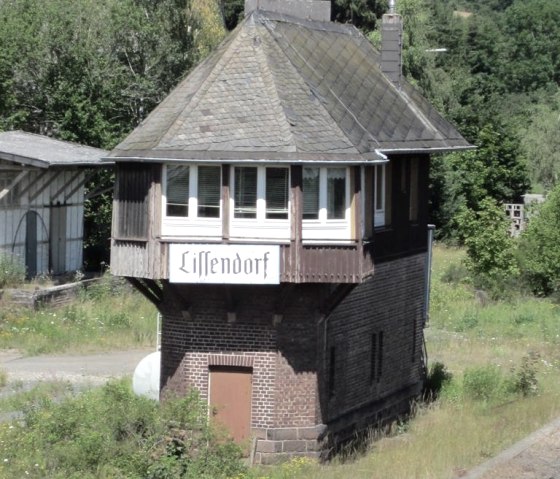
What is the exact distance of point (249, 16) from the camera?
24.8 metres

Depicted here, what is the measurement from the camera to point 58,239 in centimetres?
4088

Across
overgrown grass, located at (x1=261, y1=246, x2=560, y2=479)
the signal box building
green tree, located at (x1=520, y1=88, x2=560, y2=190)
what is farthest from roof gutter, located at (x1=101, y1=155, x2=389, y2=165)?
green tree, located at (x1=520, y1=88, x2=560, y2=190)

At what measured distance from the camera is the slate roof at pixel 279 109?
2172 cm

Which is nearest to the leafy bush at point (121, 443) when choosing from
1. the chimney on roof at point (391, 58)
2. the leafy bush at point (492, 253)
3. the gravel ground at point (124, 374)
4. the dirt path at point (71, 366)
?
the gravel ground at point (124, 374)

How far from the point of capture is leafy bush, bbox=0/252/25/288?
36156 millimetres

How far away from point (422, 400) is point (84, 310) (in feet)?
34.8

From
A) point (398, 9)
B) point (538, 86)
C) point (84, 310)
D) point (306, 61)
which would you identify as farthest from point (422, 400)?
point (538, 86)

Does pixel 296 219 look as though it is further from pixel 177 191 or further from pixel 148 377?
pixel 148 377

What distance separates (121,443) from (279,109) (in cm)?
598

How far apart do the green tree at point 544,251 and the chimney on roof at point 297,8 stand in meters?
19.1

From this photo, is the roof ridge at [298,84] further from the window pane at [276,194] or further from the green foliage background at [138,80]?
the green foliage background at [138,80]

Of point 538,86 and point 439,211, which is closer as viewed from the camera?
point 439,211

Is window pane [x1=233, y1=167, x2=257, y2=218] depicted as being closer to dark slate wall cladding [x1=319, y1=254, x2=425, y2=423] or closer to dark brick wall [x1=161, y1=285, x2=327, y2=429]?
dark brick wall [x1=161, y1=285, x2=327, y2=429]

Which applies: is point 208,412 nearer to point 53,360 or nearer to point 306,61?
point 306,61
